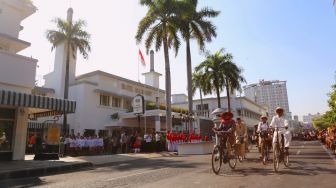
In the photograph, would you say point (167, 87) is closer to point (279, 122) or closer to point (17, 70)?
point (17, 70)

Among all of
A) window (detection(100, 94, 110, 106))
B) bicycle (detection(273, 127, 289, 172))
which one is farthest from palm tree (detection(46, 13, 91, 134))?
bicycle (detection(273, 127, 289, 172))

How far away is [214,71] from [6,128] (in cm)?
2845

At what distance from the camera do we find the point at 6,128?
55.2 feet

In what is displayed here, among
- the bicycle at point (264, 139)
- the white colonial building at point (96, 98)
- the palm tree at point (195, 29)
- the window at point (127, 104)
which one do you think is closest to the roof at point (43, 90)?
the white colonial building at point (96, 98)

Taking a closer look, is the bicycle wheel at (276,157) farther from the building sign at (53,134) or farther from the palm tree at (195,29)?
the palm tree at (195,29)

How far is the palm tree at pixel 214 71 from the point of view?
134 ft

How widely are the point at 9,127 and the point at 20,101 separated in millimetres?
3297

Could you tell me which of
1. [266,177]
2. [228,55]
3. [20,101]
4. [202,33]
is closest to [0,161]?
[20,101]

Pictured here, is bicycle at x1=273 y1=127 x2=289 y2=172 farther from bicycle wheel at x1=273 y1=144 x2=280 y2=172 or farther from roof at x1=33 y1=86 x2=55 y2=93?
roof at x1=33 y1=86 x2=55 y2=93

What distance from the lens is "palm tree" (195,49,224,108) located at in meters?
40.9

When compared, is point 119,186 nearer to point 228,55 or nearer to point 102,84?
point 102,84

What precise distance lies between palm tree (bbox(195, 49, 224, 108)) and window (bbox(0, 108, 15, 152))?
2734cm

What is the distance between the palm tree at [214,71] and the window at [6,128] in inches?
1076

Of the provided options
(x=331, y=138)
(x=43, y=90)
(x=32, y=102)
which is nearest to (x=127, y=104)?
(x=43, y=90)
